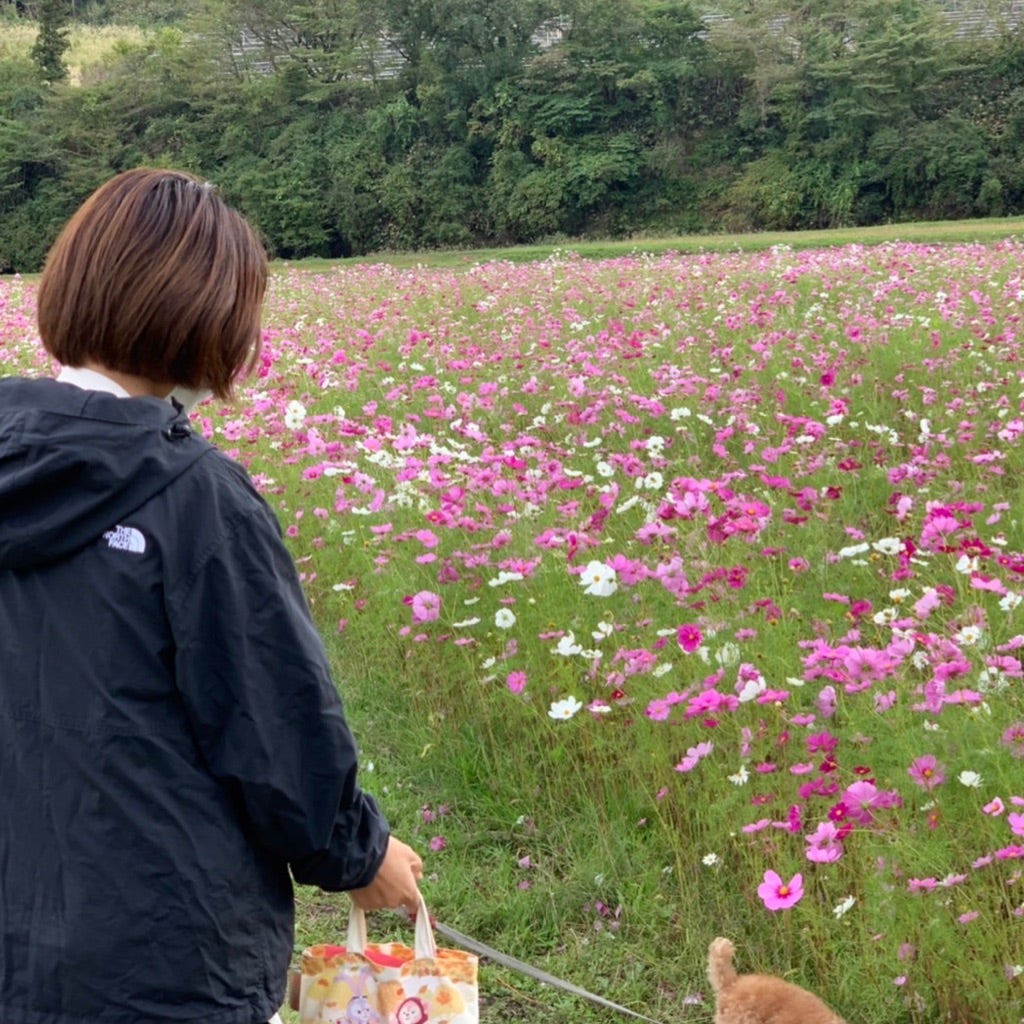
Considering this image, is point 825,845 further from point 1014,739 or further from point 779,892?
Answer: point 1014,739

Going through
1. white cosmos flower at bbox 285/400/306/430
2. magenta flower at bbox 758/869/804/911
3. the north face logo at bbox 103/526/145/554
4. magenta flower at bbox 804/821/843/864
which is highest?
the north face logo at bbox 103/526/145/554

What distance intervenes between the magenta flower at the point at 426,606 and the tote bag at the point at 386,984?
2.09m

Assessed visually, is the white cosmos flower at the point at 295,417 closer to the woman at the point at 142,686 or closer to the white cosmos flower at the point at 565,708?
the white cosmos flower at the point at 565,708

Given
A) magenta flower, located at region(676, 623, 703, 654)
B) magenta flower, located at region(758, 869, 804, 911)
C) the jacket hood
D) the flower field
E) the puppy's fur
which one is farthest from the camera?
magenta flower, located at region(676, 623, 703, 654)

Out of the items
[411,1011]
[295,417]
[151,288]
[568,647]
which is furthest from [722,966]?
[295,417]

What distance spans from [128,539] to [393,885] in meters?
0.48

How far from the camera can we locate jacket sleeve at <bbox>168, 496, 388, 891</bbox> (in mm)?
1160

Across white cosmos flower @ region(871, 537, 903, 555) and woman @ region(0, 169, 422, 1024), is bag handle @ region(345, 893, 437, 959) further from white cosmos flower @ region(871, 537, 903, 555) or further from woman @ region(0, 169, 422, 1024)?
white cosmos flower @ region(871, 537, 903, 555)

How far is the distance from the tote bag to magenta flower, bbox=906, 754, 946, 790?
1119 mm

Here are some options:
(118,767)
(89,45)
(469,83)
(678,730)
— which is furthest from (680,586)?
(89,45)

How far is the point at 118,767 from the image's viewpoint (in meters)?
1.16

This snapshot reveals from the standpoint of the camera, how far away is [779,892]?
223 centimetres

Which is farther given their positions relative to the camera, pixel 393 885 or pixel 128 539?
pixel 393 885

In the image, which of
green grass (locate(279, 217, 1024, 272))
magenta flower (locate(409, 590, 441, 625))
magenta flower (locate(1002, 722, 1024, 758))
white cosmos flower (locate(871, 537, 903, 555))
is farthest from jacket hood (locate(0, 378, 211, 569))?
green grass (locate(279, 217, 1024, 272))
